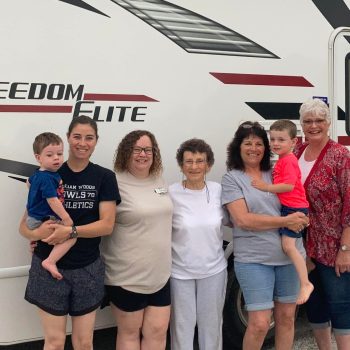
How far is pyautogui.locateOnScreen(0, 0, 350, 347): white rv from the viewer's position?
2957mm

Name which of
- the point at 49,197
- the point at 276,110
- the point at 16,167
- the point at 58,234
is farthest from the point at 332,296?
the point at 16,167

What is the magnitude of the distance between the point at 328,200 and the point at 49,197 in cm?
168

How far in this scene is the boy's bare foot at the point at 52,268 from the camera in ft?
8.57

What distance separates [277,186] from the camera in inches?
116

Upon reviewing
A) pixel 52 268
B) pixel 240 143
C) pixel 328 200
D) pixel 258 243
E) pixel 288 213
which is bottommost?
pixel 52 268

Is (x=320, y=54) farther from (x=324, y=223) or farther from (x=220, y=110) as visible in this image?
(x=324, y=223)

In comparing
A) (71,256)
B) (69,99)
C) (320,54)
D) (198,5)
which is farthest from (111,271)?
(320,54)

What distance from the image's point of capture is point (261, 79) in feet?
12.0

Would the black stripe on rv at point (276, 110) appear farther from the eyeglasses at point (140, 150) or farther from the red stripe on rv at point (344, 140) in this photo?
the eyeglasses at point (140, 150)

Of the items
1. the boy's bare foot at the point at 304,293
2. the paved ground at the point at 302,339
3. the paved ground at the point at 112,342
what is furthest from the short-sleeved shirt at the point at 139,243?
the paved ground at the point at 302,339

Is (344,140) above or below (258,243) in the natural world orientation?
above

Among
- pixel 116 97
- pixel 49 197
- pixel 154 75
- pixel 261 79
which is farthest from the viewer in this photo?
pixel 261 79

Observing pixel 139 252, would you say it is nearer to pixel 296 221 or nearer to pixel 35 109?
pixel 296 221

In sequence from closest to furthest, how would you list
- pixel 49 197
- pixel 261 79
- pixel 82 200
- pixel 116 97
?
pixel 49 197, pixel 82 200, pixel 116 97, pixel 261 79
